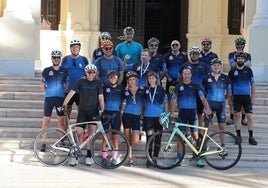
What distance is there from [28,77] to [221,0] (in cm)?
700

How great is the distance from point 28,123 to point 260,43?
6073 mm

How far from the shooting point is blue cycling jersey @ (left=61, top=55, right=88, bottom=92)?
1082cm

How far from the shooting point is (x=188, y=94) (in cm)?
1027

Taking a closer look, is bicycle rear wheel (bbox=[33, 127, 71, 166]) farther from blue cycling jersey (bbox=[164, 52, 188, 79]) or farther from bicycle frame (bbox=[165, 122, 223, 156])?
blue cycling jersey (bbox=[164, 52, 188, 79])

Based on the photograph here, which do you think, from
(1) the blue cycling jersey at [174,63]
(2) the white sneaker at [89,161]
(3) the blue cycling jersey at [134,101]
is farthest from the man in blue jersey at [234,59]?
(2) the white sneaker at [89,161]

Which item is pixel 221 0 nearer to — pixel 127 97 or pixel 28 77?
pixel 28 77

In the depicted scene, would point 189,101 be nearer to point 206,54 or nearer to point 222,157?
point 222,157

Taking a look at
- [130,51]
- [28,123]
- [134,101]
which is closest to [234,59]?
[130,51]

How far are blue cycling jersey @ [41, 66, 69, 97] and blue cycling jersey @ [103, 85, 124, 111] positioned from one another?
851 mm

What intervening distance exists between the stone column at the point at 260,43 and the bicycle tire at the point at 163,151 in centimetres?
474

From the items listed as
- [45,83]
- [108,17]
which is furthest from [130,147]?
[108,17]

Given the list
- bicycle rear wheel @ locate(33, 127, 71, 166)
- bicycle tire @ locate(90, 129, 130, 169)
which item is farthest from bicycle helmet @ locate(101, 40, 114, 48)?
bicycle rear wheel @ locate(33, 127, 71, 166)

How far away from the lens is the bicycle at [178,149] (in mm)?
10055

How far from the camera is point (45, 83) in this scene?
34.4ft
